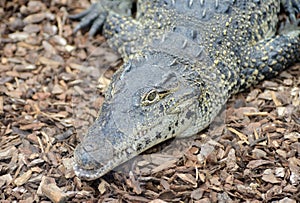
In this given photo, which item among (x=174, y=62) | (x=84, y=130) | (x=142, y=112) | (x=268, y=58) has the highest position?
(x=174, y=62)

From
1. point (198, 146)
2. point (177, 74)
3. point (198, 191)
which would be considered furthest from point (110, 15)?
point (198, 191)

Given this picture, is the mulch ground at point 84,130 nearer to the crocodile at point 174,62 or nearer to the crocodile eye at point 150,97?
the crocodile at point 174,62

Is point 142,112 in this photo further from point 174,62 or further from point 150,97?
point 174,62

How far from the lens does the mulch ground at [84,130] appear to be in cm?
462

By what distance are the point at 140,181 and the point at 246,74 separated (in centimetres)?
156

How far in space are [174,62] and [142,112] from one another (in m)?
→ 0.62

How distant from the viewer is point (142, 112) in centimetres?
472

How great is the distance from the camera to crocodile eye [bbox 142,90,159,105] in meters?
4.74

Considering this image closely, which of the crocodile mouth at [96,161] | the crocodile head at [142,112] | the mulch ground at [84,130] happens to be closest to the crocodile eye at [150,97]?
the crocodile head at [142,112]

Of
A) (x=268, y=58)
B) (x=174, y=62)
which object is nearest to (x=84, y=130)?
(x=174, y=62)

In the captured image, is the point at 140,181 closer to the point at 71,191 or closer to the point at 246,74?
the point at 71,191

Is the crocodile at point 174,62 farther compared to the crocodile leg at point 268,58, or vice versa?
the crocodile leg at point 268,58

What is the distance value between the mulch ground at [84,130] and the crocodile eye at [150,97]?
0.46m

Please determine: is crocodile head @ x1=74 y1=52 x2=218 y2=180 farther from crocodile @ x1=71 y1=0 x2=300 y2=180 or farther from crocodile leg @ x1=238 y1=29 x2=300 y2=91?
crocodile leg @ x1=238 y1=29 x2=300 y2=91
